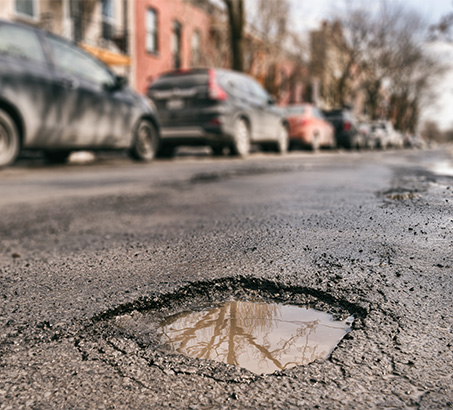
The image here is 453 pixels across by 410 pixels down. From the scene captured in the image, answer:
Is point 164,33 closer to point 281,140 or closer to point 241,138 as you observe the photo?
point 281,140

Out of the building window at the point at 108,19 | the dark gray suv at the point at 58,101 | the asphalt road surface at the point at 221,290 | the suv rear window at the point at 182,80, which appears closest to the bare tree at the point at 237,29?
the building window at the point at 108,19

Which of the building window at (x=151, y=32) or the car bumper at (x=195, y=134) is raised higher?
the building window at (x=151, y=32)

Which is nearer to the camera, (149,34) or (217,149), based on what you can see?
(217,149)

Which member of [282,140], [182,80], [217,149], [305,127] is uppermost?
[182,80]

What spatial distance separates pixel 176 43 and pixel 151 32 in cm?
261

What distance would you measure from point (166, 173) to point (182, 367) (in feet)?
18.3

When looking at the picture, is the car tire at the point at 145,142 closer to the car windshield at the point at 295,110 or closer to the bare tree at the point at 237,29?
the car windshield at the point at 295,110

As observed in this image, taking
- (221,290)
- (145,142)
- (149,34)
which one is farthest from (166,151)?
(149,34)

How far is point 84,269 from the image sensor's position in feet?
8.37

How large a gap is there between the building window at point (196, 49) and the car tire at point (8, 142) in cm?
1965

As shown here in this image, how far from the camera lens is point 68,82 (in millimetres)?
7309

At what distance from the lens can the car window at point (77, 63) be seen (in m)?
7.33

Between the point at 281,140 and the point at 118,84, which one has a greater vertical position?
the point at 118,84

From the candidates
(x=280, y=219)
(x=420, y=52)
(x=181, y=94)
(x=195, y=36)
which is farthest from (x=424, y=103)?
(x=280, y=219)
